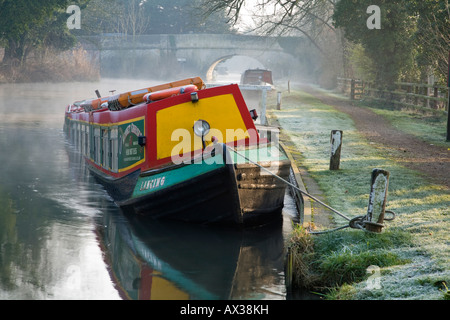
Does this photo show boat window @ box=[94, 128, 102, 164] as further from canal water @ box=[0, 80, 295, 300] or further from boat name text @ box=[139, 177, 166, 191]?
boat name text @ box=[139, 177, 166, 191]

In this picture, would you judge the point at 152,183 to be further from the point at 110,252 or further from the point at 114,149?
the point at 114,149

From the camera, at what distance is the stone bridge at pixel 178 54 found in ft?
243

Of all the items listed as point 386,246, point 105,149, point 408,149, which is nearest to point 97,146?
point 105,149

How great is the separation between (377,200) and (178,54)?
71.8 meters

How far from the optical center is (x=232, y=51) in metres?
75.8

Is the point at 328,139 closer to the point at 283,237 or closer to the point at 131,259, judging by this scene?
the point at 283,237

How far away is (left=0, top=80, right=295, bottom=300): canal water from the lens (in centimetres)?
725

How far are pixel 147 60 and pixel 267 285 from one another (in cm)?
7088

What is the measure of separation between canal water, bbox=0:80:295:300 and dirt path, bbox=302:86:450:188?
2.71 m

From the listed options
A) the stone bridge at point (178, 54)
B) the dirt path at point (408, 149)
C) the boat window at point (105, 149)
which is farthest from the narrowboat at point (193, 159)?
the stone bridge at point (178, 54)

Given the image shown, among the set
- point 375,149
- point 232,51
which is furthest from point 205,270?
point 232,51

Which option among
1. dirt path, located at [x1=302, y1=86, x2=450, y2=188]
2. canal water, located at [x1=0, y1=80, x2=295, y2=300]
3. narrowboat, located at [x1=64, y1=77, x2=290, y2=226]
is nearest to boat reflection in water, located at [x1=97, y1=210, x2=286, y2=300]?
canal water, located at [x1=0, y1=80, x2=295, y2=300]

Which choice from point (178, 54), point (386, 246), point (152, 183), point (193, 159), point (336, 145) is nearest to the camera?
point (386, 246)

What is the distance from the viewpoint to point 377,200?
723 cm
